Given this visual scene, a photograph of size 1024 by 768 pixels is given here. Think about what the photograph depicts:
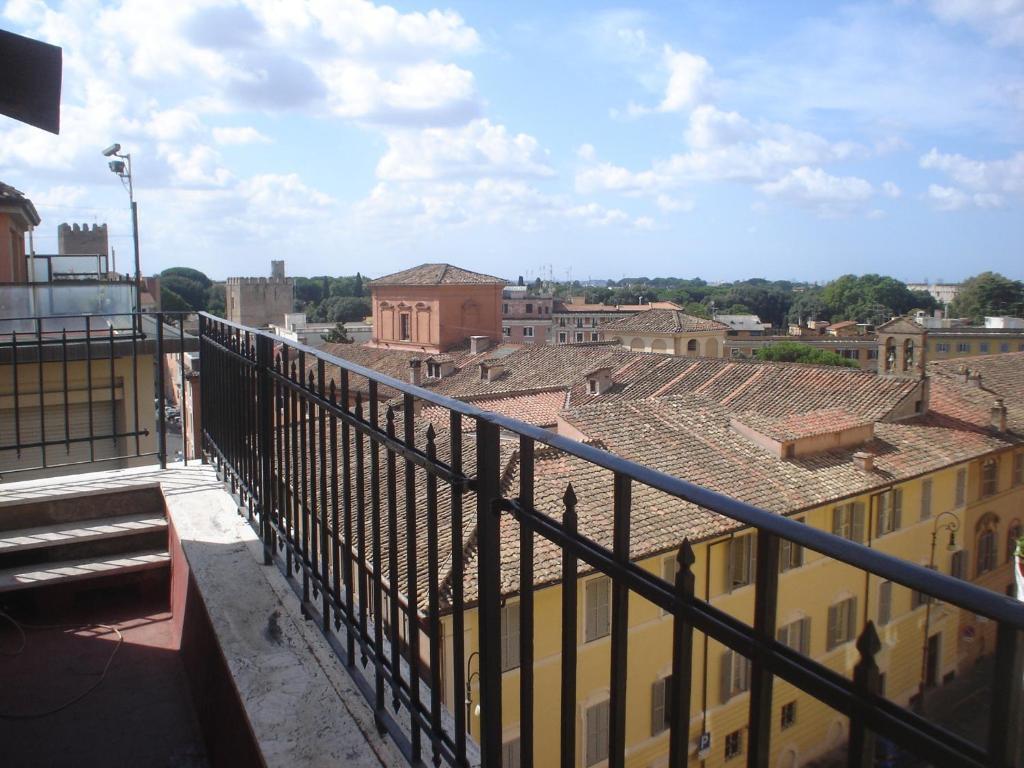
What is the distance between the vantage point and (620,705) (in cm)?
127

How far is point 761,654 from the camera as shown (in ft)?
3.10

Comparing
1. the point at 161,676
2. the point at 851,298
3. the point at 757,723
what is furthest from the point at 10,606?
the point at 851,298

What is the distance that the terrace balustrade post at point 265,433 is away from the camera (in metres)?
3.14

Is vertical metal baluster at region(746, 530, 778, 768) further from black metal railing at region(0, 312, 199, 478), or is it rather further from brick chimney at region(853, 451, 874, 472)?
brick chimney at region(853, 451, 874, 472)

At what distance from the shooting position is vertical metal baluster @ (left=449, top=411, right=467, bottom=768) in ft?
5.55

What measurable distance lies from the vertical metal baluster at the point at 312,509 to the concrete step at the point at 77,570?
1.39 meters

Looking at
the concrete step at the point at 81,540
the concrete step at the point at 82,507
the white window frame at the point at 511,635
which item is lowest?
the white window frame at the point at 511,635

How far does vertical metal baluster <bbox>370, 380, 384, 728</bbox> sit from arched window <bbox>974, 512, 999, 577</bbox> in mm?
11574

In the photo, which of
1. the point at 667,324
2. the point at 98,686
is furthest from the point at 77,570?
the point at 667,324

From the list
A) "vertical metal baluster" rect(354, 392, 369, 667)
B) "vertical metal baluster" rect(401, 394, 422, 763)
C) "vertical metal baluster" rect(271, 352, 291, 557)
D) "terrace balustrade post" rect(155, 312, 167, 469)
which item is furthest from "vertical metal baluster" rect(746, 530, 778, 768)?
"terrace balustrade post" rect(155, 312, 167, 469)

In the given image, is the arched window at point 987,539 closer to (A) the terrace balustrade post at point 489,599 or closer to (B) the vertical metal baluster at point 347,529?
(B) the vertical metal baluster at point 347,529

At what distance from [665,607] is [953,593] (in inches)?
16.5

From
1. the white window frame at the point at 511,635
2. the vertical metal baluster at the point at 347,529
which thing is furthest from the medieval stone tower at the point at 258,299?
the vertical metal baluster at the point at 347,529

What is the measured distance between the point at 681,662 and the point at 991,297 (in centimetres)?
7977
